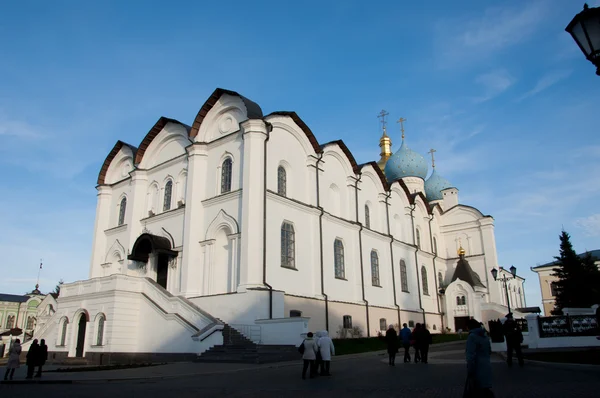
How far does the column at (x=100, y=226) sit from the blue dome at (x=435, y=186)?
102ft

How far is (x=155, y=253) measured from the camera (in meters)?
25.6

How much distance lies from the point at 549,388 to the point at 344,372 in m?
5.69

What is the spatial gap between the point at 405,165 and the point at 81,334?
1347 inches

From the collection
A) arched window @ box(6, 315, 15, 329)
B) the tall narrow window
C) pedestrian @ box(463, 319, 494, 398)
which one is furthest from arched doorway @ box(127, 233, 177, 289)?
arched window @ box(6, 315, 15, 329)

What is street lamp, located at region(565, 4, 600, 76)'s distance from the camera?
5477 mm

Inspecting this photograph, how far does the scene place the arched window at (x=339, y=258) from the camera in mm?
27753

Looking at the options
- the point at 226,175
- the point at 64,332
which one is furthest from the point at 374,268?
the point at 64,332

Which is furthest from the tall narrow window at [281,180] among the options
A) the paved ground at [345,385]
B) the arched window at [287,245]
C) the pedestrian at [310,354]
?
the pedestrian at [310,354]

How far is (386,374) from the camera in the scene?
1222 centimetres

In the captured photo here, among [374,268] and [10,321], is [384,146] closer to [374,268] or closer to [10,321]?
[374,268]

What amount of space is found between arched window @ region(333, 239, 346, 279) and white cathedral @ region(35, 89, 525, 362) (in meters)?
0.11

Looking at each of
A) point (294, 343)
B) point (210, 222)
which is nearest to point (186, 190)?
point (210, 222)

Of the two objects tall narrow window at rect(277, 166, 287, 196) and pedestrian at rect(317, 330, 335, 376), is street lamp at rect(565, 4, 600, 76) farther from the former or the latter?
tall narrow window at rect(277, 166, 287, 196)

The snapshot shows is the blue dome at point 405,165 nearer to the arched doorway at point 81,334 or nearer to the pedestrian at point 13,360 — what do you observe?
the arched doorway at point 81,334
